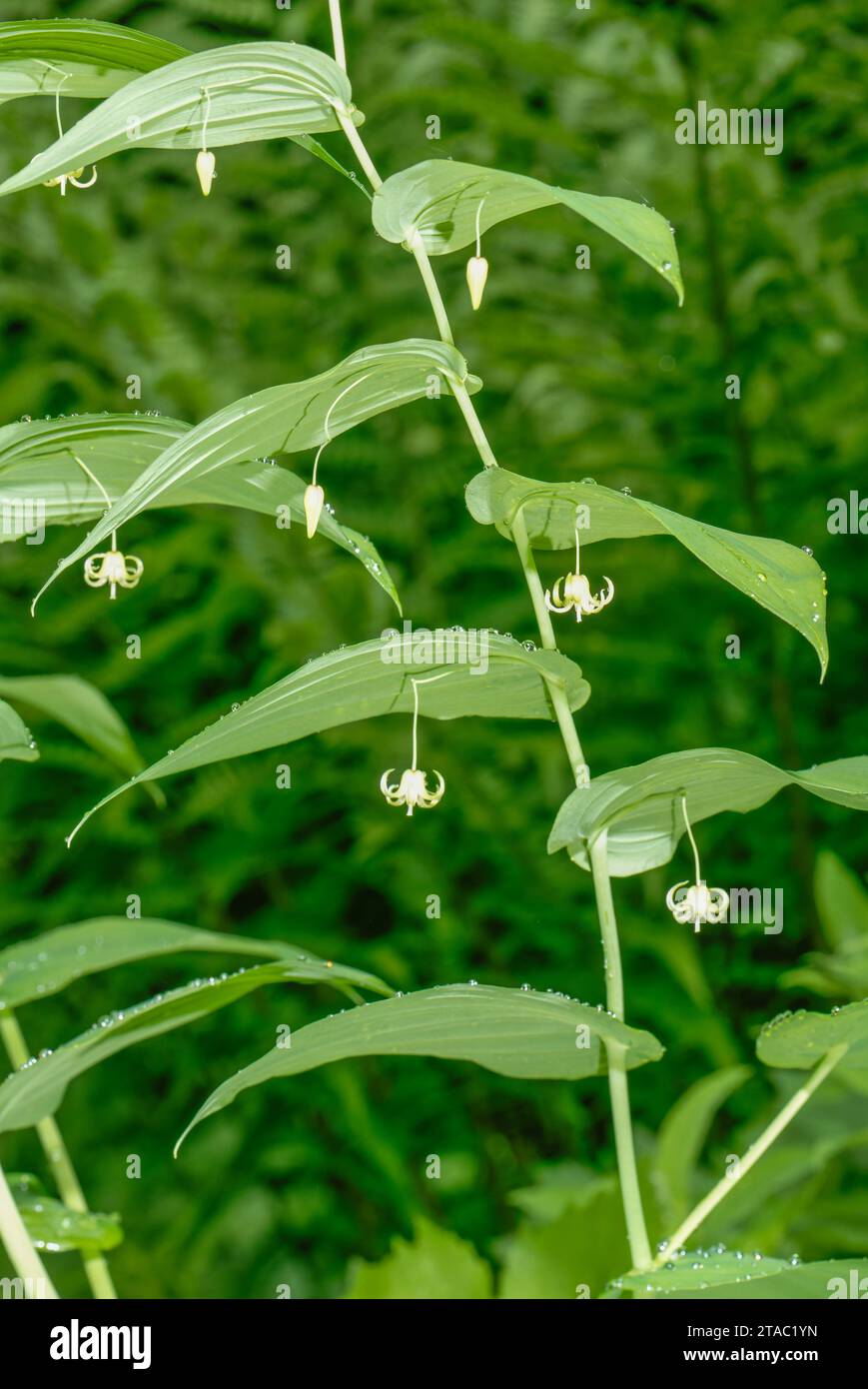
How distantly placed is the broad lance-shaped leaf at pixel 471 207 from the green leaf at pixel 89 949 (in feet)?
0.56

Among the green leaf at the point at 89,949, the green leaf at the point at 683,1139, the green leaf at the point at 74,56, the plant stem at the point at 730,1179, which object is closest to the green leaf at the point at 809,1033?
the plant stem at the point at 730,1179

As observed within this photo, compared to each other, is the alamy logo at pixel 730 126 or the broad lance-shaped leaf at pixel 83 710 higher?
the alamy logo at pixel 730 126

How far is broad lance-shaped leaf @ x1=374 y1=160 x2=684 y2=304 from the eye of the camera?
188 millimetres

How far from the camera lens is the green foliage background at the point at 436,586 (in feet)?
2.55

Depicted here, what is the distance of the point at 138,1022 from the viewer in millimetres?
266

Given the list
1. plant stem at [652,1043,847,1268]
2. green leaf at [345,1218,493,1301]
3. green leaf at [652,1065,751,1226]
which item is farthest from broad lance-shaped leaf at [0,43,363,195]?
green leaf at [652,1065,751,1226]

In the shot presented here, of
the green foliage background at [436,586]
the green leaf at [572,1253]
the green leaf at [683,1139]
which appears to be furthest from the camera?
the green foliage background at [436,586]

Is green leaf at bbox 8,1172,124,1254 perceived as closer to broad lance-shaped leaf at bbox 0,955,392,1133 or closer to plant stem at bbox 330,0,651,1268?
broad lance-shaped leaf at bbox 0,955,392,1133

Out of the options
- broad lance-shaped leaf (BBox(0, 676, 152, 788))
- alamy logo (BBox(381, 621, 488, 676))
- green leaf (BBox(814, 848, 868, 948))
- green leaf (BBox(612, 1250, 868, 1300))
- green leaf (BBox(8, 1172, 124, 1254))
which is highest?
broad lance-shaped leaf (BBox(0, 676, 152, 788))

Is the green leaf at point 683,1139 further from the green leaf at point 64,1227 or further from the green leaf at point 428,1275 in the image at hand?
the green leaf at point 64,1227

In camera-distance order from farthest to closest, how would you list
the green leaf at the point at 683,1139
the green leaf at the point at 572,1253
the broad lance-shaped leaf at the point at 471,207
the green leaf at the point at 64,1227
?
1. the green leaf at the point at 683,1139
2. the green leaf at the point at 572,1253
3. the green leaf at the point at 64,1227
4. the broad lance-shaped leaf at the point at 471,207
